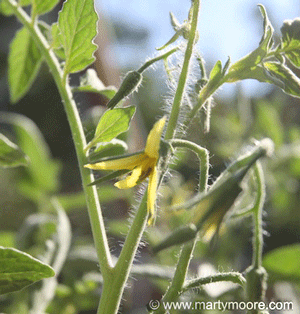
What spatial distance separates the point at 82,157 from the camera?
55cm

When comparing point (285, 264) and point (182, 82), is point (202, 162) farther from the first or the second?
point (285, 264)

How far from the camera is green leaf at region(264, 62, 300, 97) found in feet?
1.55

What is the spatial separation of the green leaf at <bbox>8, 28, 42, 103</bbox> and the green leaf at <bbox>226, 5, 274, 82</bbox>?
0.39 meters

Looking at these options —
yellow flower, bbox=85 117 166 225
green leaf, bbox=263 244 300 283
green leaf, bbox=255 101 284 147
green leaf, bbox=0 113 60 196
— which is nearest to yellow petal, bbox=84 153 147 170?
yellow flower, bbox=85 117 166 225

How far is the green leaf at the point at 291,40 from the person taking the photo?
0.49 meters

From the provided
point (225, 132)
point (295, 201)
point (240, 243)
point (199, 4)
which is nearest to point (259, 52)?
point (199, 4)

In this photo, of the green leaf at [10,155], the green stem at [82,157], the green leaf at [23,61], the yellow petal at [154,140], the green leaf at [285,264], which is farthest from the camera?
the green leaf at [285,264]

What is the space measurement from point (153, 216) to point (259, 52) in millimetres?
186

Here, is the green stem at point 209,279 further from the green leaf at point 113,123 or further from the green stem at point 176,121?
the green leaf at point 113,123

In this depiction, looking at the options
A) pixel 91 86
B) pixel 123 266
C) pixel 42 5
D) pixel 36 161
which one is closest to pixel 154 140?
pixel 123 266

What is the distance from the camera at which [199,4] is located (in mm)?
459

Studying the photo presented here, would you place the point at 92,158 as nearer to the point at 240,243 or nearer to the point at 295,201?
the point at 240,243

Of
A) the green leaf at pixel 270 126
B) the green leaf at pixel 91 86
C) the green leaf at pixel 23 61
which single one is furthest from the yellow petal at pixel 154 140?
the green leaf at pixel 270 126

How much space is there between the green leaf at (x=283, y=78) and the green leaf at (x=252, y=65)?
10 millimetres
